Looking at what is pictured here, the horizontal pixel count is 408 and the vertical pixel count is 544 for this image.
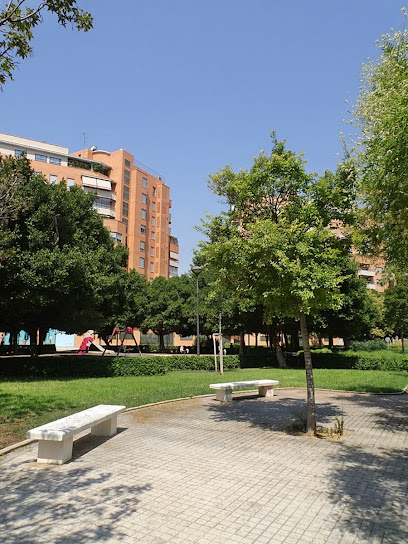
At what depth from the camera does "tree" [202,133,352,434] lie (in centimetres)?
774

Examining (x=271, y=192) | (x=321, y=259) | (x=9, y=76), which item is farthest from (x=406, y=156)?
(x=9, y=76)

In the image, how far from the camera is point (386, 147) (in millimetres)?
7328

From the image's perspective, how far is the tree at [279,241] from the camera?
774cm

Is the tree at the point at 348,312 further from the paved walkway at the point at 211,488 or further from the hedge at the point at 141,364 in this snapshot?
the paved walkway at the point at 211,488

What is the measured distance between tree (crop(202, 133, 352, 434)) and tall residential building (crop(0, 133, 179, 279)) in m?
43.4

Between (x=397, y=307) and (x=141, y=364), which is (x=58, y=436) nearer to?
(x=141, y=364)

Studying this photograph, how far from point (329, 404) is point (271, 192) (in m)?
7.20

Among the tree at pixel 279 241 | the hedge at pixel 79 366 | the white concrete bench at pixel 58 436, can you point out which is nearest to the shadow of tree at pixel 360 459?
the tree at pixel 279 241

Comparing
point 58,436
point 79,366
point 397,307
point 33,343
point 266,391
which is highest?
point 397,307

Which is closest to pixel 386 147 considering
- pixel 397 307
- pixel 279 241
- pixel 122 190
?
pixel 279 241

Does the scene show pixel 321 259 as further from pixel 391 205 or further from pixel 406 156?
pixel 406 156

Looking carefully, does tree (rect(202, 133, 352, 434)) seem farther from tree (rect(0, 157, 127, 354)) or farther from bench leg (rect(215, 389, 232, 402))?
tree (rect(0, 157, 127, 354))

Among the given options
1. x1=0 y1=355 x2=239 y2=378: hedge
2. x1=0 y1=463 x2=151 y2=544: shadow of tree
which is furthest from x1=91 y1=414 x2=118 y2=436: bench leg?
x1=0 y1=355 x2=239 y2=378: hedge

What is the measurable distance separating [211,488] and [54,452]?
2602 millimetres
